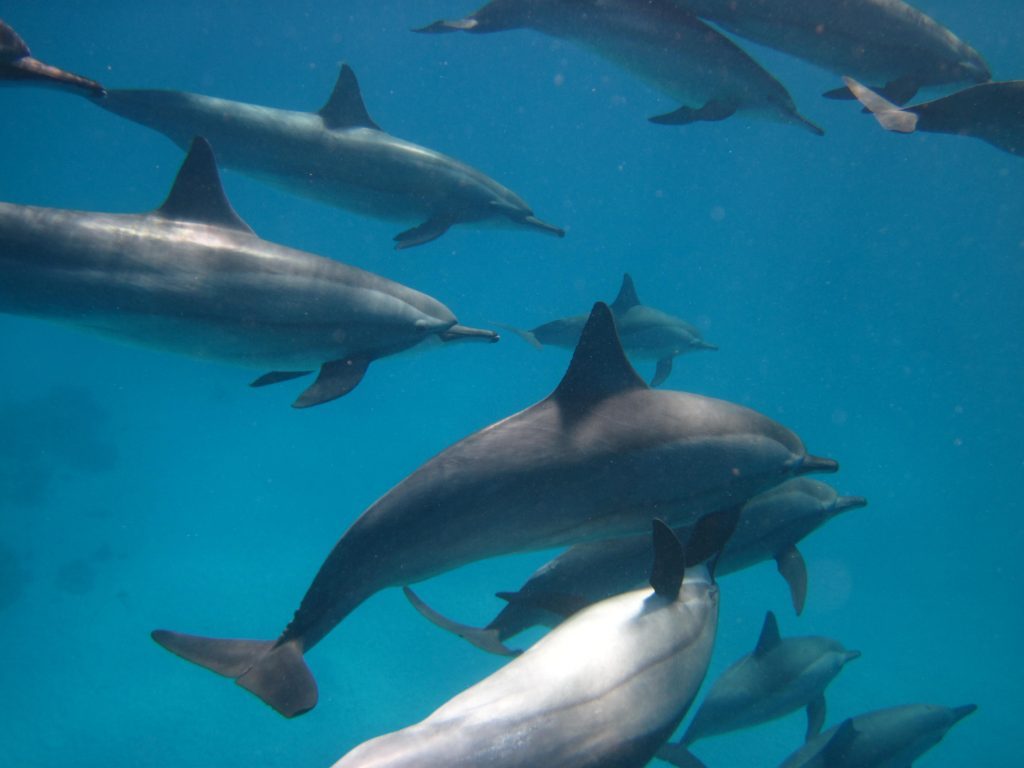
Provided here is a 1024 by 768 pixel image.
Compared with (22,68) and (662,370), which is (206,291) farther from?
(662,370)

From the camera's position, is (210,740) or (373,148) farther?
(210,740)

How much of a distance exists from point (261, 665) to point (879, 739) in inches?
302

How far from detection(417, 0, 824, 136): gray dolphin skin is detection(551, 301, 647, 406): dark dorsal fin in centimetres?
428

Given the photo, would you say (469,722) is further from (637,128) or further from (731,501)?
(637,128)

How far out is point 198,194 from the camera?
4.88m

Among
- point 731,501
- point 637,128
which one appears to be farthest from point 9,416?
point 637,128

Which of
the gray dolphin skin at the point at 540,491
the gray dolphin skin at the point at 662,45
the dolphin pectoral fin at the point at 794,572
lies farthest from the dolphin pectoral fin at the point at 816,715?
the gray dolphin skin at the point at 662,45

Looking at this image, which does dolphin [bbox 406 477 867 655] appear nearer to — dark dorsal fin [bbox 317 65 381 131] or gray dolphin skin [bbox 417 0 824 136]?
gray dolphin skin [bbox 417 0 824 136]

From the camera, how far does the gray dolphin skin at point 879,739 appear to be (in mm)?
6980

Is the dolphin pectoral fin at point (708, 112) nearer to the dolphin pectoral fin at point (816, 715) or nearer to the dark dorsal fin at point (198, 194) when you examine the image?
the dark dorsal fin at point (198, 194)

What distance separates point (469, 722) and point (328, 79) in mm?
45928

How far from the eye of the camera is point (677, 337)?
10445 mm

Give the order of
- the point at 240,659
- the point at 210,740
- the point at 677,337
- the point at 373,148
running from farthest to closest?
the point at 210,740
the point at 677,337
the point at 373,148
the point at 240,659

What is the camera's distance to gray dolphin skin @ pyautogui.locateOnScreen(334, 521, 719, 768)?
2.41 metres
